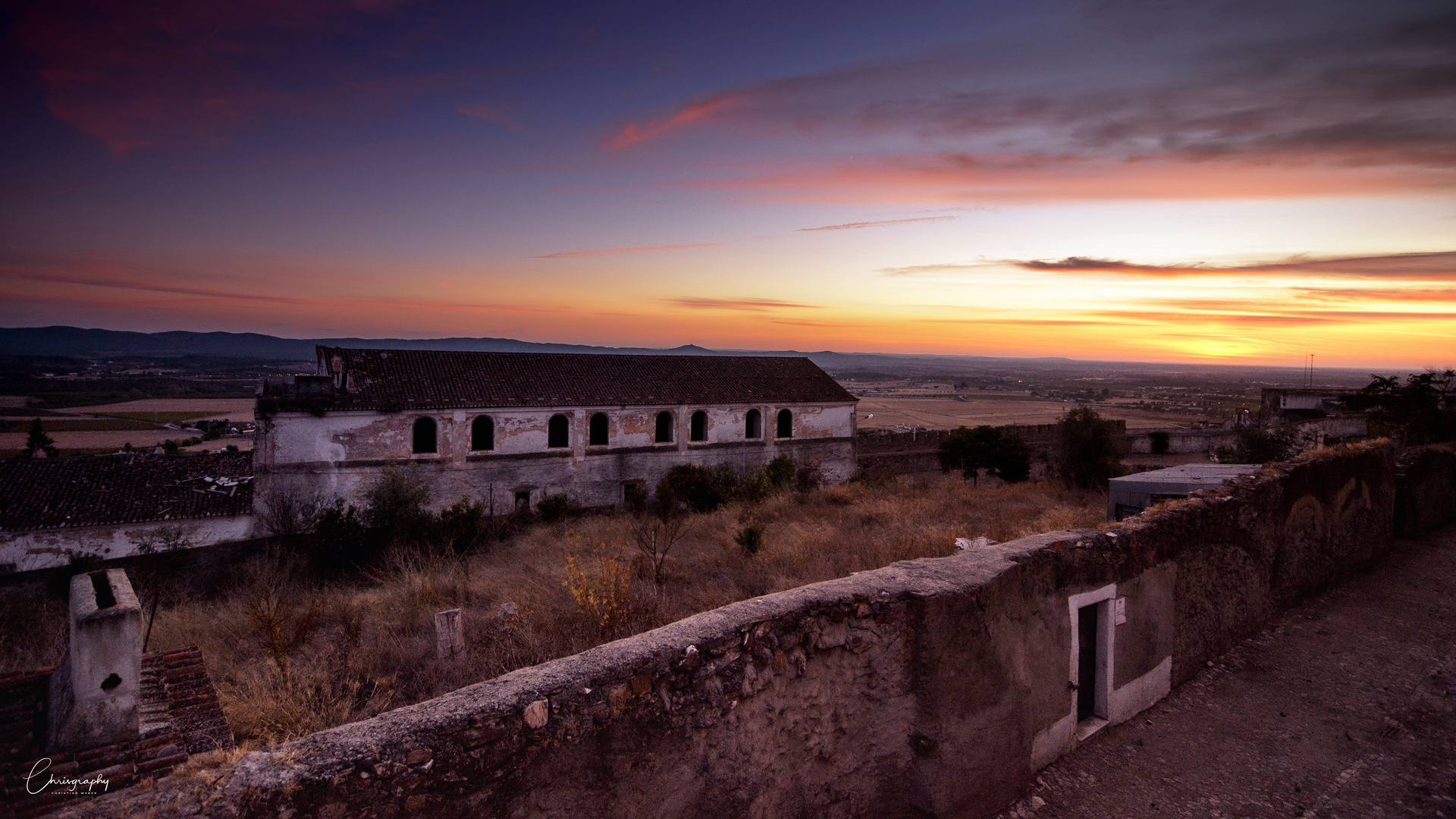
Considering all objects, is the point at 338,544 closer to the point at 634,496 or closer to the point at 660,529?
the point at 660,529

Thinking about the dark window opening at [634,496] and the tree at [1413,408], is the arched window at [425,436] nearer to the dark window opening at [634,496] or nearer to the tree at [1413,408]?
the dark window opening at [634,496]

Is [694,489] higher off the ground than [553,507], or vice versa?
[694,489]

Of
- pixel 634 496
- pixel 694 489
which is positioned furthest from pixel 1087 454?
pixel 634 496

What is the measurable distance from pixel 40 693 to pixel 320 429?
15973mm

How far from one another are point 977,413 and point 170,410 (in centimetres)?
7914

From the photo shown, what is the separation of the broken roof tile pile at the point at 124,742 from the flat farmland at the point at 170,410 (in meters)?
54.5

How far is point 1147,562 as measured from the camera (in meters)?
4.86

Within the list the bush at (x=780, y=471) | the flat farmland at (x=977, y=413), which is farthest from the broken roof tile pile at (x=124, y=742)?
the flat farmland at (x=977, y=413)

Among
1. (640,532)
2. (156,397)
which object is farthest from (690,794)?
(156,397)

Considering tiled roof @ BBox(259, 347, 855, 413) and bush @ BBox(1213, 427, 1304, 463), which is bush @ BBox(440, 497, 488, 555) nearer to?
tiled roof @ BBox(259, 347, 855, 413)

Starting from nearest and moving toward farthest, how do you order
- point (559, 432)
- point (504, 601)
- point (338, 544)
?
point (504, 601)
point (338, 544)
point (559, 432)

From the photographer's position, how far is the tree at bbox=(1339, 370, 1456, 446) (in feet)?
44.0

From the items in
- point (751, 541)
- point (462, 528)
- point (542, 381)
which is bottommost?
point (462, 528)

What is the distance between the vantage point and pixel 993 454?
834 inches
